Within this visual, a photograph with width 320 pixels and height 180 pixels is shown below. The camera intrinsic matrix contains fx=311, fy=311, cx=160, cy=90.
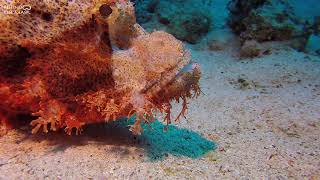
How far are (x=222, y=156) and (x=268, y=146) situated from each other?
0.63 m

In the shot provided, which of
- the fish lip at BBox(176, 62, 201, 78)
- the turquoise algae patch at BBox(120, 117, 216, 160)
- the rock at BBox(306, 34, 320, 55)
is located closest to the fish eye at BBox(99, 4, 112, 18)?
the fish lip at BBox(176, 62, 201, 78)

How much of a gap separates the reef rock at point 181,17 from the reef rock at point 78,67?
18.0 ft

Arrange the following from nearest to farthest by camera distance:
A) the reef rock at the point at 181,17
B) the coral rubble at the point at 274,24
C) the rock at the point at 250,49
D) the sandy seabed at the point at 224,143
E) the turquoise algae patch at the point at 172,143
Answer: the sandy seabed at the point at 224,143 < the turquoise algae patch at the point at 172,143 < the rock at the point at 250,49 < the coral rubble at the point at 274,24 < the reef rock at the point at 181,17

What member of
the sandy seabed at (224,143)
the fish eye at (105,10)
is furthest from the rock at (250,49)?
the fish eye at (105,10)

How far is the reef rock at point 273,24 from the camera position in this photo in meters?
7.09

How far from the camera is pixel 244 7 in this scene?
8.05 m

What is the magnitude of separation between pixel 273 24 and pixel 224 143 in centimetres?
456

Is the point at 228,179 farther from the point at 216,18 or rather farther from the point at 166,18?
the point at 216,18

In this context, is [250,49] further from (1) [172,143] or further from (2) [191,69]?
(2) [191,69]

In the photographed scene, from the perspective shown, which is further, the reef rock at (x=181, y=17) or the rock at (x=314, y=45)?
the reef rock at (x=181, y=17)

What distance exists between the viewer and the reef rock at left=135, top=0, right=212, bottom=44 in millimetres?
7891

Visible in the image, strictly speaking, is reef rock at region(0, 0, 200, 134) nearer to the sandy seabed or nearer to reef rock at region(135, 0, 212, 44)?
the sandy seabed

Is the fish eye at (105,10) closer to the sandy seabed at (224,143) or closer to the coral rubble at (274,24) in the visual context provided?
the sandy seabed at (224,143)

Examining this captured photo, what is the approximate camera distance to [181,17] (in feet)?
26.2
